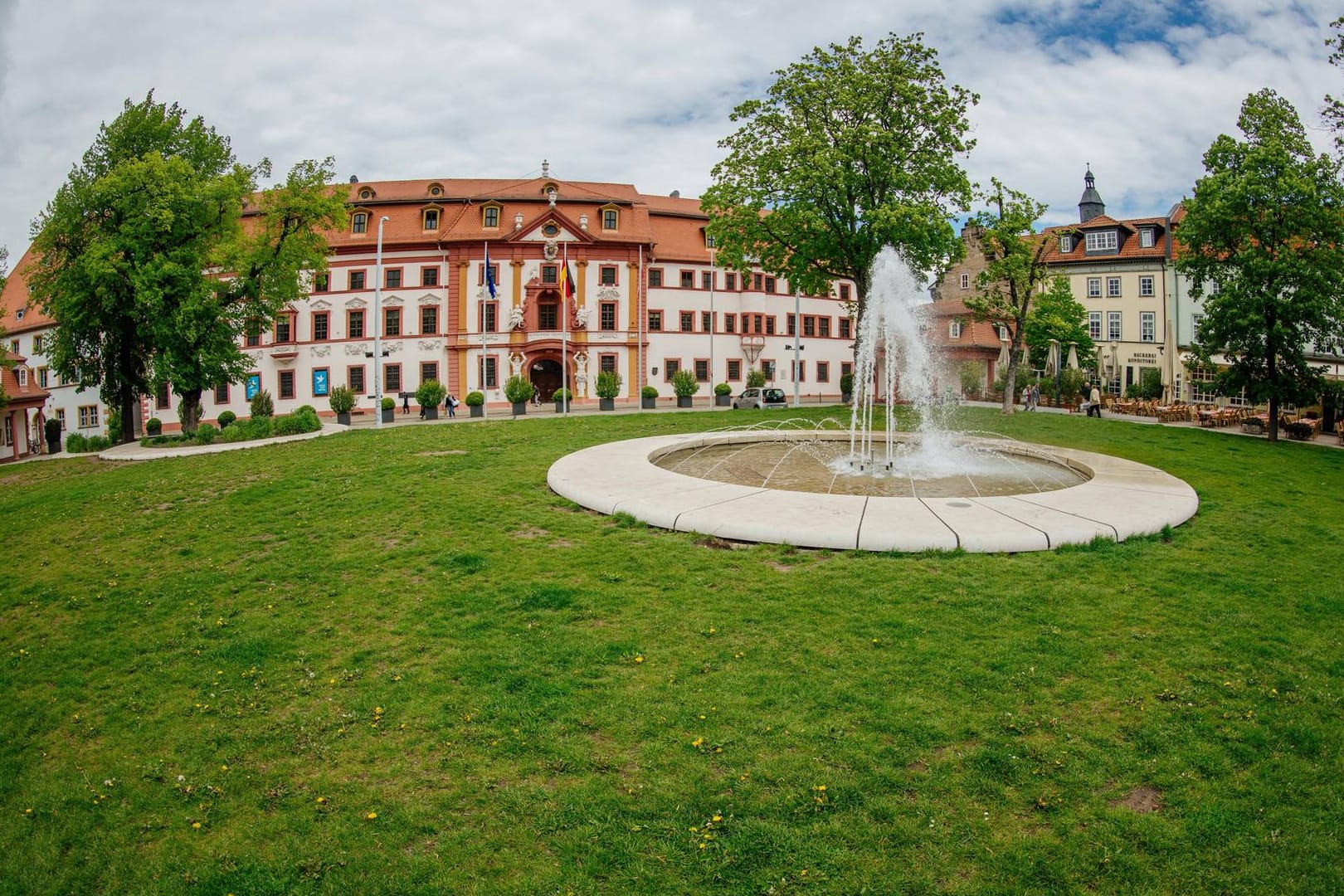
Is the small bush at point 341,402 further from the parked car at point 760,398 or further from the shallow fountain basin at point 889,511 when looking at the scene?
the shallow fountain basin at point 889,511

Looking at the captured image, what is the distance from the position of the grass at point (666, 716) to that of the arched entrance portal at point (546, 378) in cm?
4436

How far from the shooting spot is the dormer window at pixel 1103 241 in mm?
58188

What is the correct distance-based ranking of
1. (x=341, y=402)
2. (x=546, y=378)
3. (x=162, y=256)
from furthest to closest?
(x=546, y=378) < (x=341, y=402) < (x=162, y=256)

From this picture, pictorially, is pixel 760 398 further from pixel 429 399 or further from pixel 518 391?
pixel 429 399

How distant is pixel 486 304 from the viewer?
51562 mm

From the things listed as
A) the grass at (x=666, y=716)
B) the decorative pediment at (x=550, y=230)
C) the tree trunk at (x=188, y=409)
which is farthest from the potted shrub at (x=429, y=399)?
the grass at (x=666, y=716)

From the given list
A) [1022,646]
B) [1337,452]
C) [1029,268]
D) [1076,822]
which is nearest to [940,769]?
[1076,822]

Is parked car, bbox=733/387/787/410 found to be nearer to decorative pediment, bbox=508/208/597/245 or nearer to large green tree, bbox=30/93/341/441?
decorative pediment, bbox=508/208/597/245

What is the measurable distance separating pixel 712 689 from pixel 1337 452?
83.1 ft

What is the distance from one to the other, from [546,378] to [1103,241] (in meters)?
42.1

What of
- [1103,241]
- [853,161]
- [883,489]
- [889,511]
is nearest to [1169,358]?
[1103,241]

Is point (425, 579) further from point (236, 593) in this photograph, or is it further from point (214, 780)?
point (214, 780)

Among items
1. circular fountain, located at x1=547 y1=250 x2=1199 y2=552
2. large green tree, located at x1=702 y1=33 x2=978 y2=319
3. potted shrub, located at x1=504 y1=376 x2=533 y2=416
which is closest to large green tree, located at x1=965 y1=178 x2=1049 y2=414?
large green tree, located at x1=702 y1=33 x2=978 y2=319

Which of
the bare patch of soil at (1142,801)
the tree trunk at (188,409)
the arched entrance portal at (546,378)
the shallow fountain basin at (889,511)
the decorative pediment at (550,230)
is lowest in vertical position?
the bare patch of soil at (1142,801)
